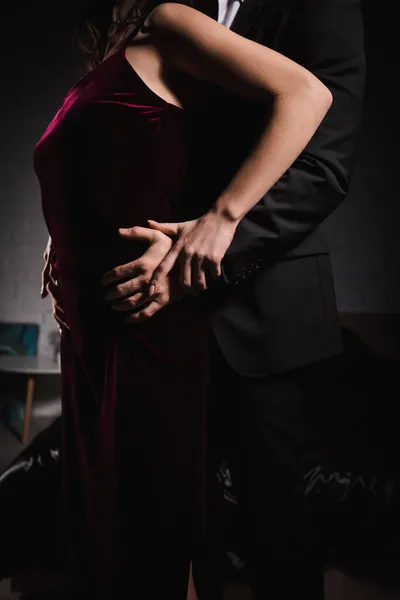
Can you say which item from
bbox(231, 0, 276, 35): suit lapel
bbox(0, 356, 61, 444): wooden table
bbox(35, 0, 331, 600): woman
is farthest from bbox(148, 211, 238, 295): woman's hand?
bbox(0, 356, 61, 444): wooden table

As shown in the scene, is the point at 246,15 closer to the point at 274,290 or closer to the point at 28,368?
the point at 274,290

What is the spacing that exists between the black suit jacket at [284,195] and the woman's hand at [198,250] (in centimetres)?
3

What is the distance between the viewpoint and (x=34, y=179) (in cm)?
418

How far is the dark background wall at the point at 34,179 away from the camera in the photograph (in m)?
3.72

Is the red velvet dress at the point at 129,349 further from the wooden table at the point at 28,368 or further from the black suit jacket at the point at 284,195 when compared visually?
the wooden table at the point at 28,368

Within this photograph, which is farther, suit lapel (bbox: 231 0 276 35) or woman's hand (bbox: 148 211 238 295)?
suit lapel (bbox: 231 0 276 35)

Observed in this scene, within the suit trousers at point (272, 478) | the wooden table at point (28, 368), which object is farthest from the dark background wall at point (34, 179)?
the suit trousers at point (272, 478)

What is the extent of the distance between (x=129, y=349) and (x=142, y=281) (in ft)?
0.37

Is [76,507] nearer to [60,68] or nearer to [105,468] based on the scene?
[105,468]

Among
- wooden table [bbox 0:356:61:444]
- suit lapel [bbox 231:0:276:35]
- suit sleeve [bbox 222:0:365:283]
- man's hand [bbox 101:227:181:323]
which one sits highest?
suit lapel [bbox 231:0:276:35]

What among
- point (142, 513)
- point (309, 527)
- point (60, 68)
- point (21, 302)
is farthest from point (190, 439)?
point (60, 68)

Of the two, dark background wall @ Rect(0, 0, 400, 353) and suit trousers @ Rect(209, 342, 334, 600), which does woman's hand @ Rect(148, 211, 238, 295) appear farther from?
dark background wall @ Rect(0, 0, 400, 353)

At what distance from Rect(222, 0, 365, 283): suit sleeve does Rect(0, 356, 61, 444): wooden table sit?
3.07 meters

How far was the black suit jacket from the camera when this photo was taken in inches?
35.3
